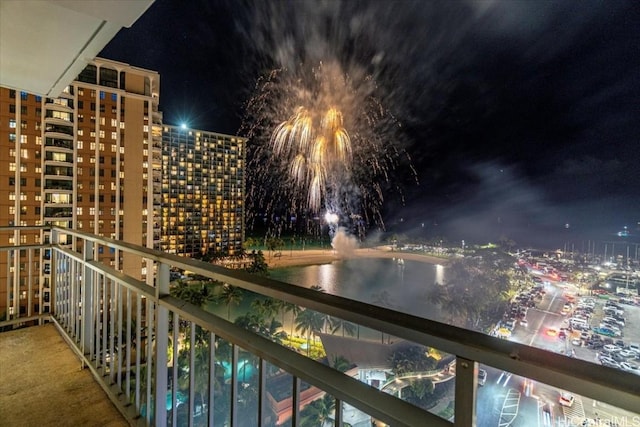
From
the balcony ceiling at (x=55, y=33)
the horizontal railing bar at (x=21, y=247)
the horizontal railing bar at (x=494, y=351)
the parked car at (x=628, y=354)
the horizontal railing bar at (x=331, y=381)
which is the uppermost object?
the balcony ceiling at (x=55, y=33)

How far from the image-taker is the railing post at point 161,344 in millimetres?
Answer: 1518

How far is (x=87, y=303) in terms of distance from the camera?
246 cm

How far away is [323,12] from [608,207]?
3551 cm

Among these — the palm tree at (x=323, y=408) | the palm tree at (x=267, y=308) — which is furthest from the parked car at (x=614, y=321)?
the palm tree at (x=323, y=408)

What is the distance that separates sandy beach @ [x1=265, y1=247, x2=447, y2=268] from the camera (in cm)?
4553

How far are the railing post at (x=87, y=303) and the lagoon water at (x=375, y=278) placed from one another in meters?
28.8

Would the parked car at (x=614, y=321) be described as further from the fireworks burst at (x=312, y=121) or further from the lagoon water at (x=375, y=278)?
the fireworks burst at (x=312, y=121)

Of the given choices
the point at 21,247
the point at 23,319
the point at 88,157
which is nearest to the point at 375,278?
the point at 88,157

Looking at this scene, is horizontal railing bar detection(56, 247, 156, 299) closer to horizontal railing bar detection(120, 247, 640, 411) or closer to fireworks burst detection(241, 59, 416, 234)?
horizontal railing bar detection(120, 247, 640, 411)

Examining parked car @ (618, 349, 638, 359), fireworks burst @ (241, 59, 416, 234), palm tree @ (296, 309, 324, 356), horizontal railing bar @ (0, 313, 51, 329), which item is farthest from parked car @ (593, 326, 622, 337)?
horizontal railing bar @ (0, 313, 51, 329)

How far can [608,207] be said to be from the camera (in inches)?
1302

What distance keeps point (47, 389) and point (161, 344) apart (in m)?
1.46

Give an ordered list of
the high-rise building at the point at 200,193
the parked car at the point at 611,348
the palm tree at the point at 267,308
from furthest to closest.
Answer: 1. the high-rise building at the point at 200,193
2. the palm tree at the point at 267,308
3. the parked car at the point at 611,348

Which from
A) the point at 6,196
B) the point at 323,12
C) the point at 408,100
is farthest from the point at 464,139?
the point at 6,196
